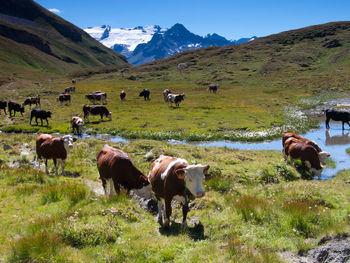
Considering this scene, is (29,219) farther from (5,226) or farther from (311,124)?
(311,124)

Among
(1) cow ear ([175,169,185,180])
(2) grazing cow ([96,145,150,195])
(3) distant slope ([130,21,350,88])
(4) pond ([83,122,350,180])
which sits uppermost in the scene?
(3) distant slope ([130,21,350,88])

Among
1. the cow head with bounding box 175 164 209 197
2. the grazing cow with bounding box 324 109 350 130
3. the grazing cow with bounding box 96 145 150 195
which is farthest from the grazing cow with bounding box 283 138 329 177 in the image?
the grazing cow with bounding box 324 109 350 130

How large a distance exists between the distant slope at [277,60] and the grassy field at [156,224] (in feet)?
216

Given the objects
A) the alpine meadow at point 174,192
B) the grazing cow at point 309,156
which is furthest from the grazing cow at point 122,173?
the grazing cow at point 309,156

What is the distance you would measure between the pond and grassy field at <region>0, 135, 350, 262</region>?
8.90 m

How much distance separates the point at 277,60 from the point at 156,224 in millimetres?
116786

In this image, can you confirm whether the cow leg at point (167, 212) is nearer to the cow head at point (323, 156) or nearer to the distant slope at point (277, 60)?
the cow head at point (323, 156)

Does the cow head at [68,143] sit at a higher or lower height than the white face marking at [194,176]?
higher

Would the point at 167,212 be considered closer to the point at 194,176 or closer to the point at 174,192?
the point at 174,192

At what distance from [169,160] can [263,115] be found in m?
30.1

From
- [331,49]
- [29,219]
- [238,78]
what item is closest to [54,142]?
[29,219]

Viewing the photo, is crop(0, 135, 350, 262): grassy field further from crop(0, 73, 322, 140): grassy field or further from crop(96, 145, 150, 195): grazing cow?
crop(0, 73, 322, 140): grassy field

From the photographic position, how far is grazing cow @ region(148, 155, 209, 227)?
285 inches

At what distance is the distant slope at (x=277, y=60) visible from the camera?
88.6 meters
